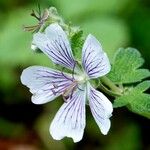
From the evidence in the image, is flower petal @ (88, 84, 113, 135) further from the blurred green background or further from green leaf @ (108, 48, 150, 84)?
the blurred green background

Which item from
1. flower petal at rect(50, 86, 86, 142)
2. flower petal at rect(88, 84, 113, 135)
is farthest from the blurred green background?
flower petal at rect(88, 84, 113, 135)

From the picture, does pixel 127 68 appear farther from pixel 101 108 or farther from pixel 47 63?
pixel 47 63

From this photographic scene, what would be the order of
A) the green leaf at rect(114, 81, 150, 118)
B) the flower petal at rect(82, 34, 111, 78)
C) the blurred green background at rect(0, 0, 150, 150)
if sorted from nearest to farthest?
1. the flower petal at rect(82, 34, 111, 78)
2. the green leaf at rect(114, 81, 150, 118)
3. the blurred green background at rect(0, 0, 150, 150)

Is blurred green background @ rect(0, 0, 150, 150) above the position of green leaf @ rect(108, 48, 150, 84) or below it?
below

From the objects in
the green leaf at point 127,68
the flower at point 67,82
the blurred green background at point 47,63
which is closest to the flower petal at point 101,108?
the flower at point 67,82

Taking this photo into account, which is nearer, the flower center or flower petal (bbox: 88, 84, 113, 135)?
flower petal (bbox: 88, 84, 113, 135)

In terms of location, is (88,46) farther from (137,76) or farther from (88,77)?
(137,76)

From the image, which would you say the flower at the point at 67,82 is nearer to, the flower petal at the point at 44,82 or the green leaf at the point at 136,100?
the flower petal at the point at 44,82
